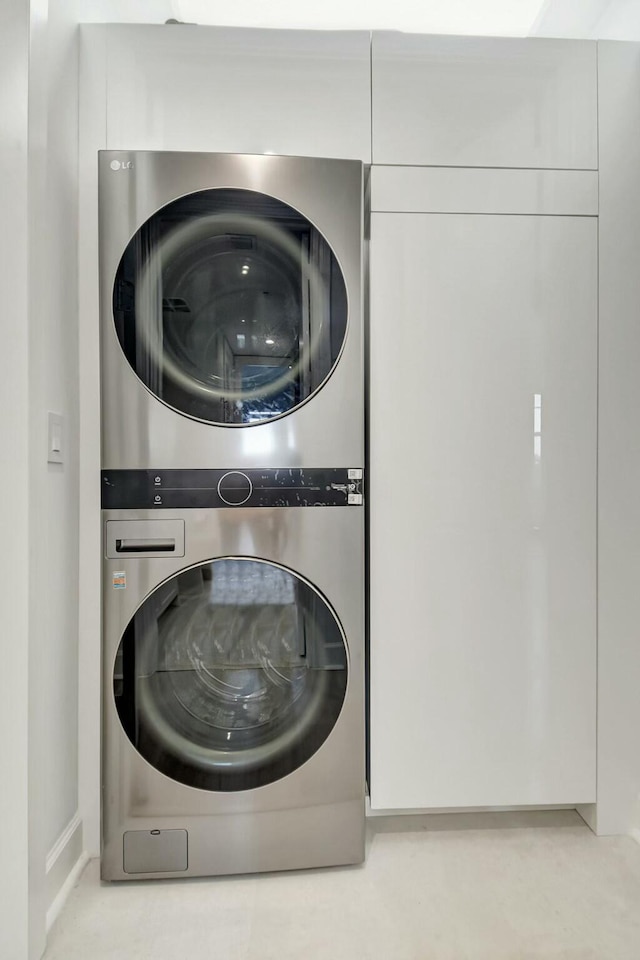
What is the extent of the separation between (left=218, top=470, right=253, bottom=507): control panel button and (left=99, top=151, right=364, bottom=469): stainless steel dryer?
0.11 feet

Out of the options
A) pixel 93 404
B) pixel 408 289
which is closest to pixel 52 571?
pixel 93 404

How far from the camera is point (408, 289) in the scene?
1.50 metres

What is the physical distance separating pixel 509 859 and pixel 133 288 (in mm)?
1731

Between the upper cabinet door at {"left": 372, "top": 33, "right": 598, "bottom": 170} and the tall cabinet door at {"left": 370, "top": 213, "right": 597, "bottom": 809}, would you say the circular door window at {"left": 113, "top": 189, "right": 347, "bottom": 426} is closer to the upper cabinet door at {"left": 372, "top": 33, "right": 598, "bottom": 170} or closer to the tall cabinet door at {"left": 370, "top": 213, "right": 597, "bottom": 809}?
the tall cabinet door at {"left": 370, "top": 213, "right": 597, "bottom": 809}

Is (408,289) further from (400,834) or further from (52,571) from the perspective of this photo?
(400,834)

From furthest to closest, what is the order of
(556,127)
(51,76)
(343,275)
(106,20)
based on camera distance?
(106,20) → (556,127) → (343,275) → (51,76)

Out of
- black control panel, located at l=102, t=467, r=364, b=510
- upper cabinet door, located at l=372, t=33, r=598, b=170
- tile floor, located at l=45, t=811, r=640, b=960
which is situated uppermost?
upper cabinet door, located at l=372, t=33, r=598, b=170

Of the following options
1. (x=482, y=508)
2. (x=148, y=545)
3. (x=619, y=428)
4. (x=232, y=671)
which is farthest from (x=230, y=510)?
(x=619, y=428)

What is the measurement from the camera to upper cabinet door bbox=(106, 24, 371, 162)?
147 centimetres

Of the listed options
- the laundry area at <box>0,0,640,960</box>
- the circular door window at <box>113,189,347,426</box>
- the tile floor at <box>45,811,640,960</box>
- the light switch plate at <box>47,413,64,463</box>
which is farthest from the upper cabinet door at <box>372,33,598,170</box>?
the tile floor at <box>45,811,640,960</box>

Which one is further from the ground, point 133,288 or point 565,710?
point 133,288

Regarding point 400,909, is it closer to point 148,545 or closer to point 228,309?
point 148,545

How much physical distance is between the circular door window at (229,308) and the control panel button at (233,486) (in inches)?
5.0

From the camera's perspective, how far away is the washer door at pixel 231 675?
55.1 inches
